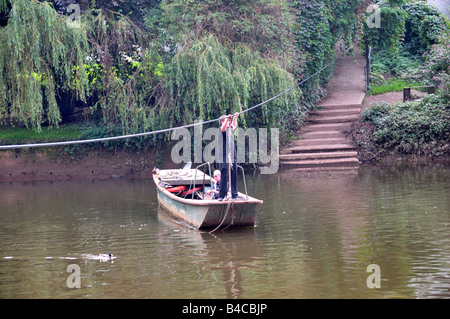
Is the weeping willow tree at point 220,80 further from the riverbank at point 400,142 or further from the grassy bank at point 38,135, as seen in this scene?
the grassy bank at point 38,135

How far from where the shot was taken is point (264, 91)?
19.9 m

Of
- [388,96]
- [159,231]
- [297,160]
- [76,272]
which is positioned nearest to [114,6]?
[297,160]

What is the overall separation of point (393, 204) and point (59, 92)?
14210mm

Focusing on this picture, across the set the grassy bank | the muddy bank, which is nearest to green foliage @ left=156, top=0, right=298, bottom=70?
the muddy bank

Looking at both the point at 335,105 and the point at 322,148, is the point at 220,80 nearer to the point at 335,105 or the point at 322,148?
the point at 322,148

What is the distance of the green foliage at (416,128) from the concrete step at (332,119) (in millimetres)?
1054

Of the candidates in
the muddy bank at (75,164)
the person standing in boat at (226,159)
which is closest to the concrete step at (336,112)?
the muddy bank at (75,164)

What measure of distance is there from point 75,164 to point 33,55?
4.93 metres

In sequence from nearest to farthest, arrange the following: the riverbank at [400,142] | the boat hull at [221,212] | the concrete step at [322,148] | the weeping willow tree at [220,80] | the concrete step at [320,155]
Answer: the boat hull at [221,212] → the weeping willow tree at [220,80] → the riverbank at [400,142] → the concrete step at [320,155] → the concrete step at [322,148]

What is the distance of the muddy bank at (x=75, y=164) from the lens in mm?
22203

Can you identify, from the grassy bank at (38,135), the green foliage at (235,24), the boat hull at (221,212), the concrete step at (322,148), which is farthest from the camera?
the grassy bank at (38,135)

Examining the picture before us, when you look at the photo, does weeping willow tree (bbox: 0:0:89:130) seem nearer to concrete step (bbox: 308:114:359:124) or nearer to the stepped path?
the stepped path

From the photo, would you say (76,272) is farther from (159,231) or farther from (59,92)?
(59,92)
